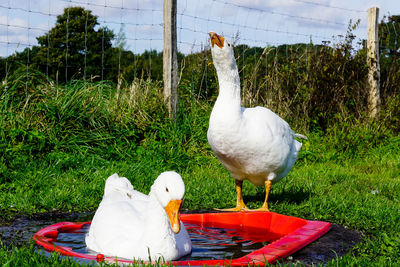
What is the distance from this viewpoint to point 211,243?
3924mm

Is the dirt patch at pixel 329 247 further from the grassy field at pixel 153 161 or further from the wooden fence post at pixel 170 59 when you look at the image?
the wooden fence post at pixel 170 59

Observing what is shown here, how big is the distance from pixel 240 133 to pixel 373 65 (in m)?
6.63

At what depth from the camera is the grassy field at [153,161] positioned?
4836 mm

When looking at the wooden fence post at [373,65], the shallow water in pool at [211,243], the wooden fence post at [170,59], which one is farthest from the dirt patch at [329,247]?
the wooden fence post at [373,65]

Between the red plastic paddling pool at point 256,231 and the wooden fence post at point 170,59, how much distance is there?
330cm

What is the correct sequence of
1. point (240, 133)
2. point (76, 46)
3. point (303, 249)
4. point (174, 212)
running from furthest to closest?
point (76, 46) → point (240, 133) → point (303, 249) → point (174, 212)

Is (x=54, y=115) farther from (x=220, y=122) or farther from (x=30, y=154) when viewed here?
(x=220, y=122)

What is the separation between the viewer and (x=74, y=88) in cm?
722

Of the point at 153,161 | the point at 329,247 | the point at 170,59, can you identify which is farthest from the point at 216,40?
the point at 170,59

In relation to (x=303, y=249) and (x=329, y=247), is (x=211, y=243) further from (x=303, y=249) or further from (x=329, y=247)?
(x=329, y=247)

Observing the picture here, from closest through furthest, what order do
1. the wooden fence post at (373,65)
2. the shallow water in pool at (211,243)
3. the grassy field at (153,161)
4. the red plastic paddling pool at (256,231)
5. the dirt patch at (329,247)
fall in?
the red plastic paddling pool at (256,231) → the dirt patch at (329,247) → the shallow water in pool at (211,243) → the grassy field at (153,161) → the wooden fence post at (373,65)

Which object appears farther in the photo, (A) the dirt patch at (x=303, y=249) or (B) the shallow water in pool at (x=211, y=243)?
(B) the shallow water in pool at (x=211, y=243)

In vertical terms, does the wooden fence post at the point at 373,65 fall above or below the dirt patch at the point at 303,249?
above

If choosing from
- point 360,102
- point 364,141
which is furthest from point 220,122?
point 360,102
